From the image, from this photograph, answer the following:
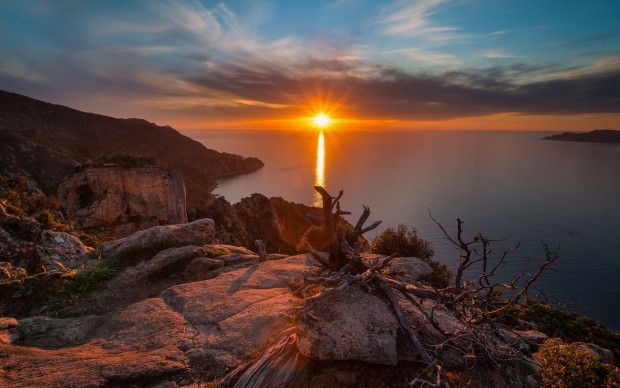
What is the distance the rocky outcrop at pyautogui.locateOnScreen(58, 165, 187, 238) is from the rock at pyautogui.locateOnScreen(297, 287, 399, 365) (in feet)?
142

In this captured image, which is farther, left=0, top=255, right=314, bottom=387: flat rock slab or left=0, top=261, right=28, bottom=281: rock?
left=0, top=261, right=28, bottom=281: rock

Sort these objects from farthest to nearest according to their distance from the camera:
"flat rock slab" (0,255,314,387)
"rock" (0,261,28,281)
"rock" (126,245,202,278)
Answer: "rock" (126,245,202,278)
"rock" (0,261,28,281)
"flat rock slab" (0,255,314,387)

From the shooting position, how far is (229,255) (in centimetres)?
1652

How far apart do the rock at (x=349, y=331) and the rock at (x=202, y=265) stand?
8.47 meters

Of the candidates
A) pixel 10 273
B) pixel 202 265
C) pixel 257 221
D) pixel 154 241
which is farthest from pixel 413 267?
pixel 257 221

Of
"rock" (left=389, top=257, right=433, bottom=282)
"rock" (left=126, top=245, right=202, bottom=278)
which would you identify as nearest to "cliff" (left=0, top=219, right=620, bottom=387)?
"rock" (left=126, top=245, right=202, bottom=278)

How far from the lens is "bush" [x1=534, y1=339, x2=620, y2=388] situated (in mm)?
6727

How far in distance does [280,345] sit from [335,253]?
3.73m

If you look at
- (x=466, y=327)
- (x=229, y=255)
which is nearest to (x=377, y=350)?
(x=466, y=327)

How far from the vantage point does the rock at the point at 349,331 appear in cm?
686

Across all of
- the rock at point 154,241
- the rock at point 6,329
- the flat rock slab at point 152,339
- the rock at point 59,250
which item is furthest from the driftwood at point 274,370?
the rock at point 59,250

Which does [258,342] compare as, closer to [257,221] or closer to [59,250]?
[59,250]

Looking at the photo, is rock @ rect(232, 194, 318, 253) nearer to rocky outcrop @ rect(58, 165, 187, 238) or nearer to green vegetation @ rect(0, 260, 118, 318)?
rocky outcrop @ rect(58, 165, 187, 238)

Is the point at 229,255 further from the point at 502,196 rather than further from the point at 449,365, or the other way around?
the point at 502,196
